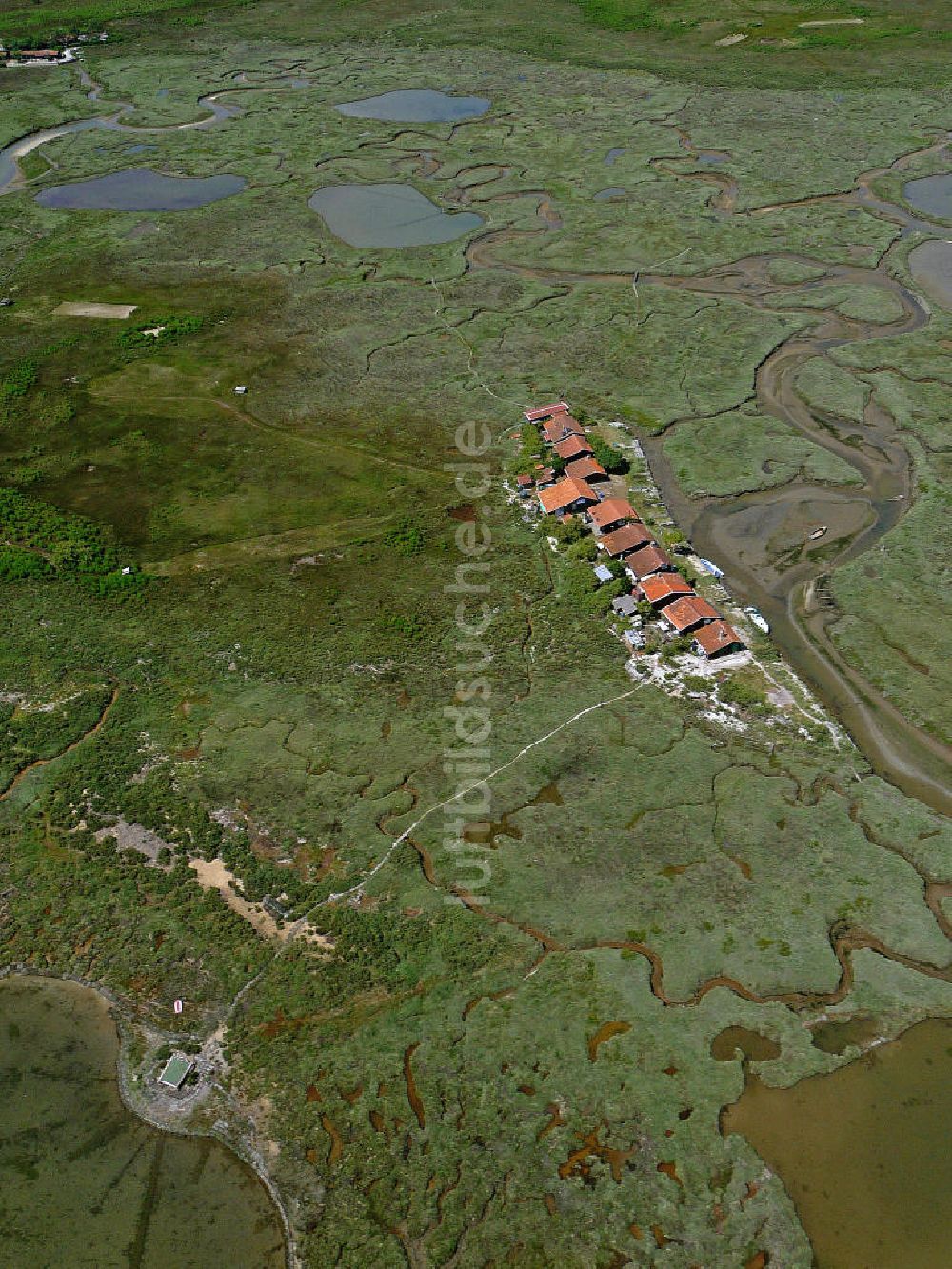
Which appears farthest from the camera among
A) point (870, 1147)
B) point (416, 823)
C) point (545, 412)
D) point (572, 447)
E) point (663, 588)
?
point (545, 412)

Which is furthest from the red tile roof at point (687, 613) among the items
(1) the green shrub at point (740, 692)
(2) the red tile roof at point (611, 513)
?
(2) the red tile roof at point (611, 513)

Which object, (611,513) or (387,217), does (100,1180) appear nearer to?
(611,513)

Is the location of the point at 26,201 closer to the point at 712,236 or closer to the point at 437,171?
the point at 437,171

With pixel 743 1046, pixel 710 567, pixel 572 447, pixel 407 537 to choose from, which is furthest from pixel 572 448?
pixel 743 1046

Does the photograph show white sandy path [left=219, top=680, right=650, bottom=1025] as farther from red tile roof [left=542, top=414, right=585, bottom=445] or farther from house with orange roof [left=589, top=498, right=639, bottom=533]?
red tile roof [left=542, top=414, right=585, bottom=445]

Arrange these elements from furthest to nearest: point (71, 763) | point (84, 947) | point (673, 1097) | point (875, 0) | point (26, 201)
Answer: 1. point (875, 0)
2. point (26, 201)
3. point (71, 763)
4. point (84, 947)
5. point (673, 1097)

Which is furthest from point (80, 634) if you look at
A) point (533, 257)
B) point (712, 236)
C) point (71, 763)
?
point (712, 236)
